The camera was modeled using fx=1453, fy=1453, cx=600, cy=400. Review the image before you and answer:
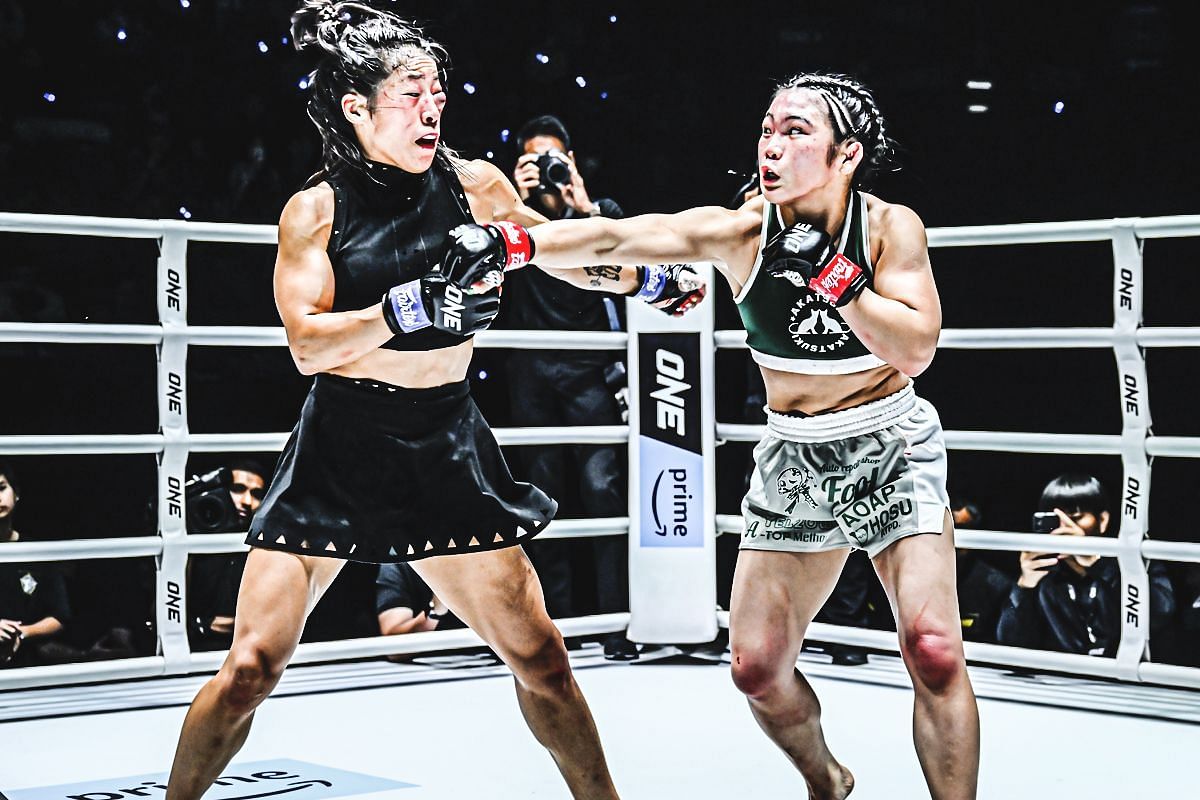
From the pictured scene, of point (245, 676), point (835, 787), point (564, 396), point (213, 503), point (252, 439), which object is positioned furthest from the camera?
point (564, 396)

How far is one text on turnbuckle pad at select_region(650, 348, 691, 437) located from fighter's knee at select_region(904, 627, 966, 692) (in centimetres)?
191

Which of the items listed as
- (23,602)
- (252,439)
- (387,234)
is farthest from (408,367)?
(23,602)

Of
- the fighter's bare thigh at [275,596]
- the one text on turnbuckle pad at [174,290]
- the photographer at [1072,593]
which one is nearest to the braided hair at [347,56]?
the fighter's bare thigh at [275,596]

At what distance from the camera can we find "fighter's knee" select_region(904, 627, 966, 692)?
219 centimetres

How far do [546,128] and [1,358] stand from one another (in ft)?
5.61

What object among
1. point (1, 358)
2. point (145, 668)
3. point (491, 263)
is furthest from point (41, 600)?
point (491, 263)

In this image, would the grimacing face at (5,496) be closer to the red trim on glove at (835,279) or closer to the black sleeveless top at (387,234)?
the black sleeveless top at (387,234)

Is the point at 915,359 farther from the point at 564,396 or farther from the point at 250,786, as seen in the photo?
the point at 564,396

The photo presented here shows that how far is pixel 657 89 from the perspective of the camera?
17.2ft

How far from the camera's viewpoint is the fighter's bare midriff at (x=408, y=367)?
7.66ft

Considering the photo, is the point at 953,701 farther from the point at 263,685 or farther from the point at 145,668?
the point at 145,668

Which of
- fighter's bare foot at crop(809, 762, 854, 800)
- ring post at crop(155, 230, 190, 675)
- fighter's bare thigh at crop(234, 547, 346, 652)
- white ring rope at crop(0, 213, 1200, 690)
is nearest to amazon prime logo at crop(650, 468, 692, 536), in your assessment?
white ring rope at crop(0, 213, 1200, 690)

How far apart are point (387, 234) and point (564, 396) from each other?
1.98m

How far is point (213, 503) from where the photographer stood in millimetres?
3932
